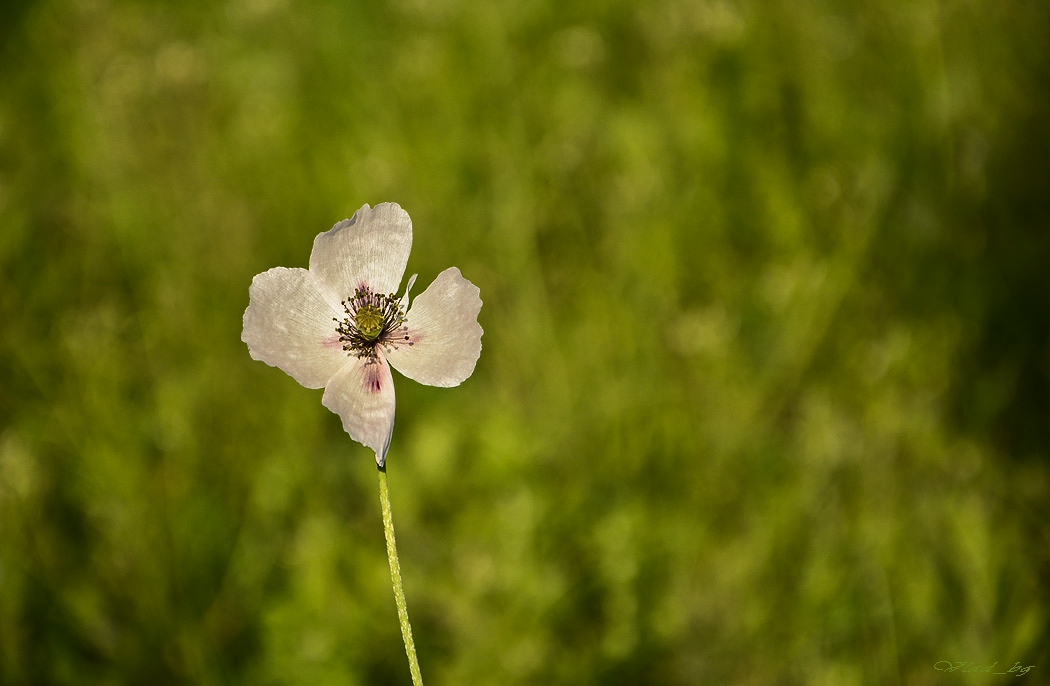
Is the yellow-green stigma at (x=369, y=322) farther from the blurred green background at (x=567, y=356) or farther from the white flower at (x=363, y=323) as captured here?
the blurred green background at (x=567, y=356)

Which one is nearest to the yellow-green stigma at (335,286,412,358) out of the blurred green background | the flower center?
the flower center

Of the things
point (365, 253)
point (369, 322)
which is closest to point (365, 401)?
point (369, 322)

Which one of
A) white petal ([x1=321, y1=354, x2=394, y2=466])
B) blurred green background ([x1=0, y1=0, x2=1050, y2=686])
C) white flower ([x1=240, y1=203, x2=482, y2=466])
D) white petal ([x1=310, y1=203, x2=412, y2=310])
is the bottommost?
white petal ([x1=321, y1=354, x2=394, y2=466])

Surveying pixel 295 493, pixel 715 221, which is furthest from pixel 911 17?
pixel 295 493

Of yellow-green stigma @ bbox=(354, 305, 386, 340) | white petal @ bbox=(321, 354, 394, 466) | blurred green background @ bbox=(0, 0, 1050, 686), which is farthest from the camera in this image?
blurred green background @ bbox=(0, 0, 1050, 686)

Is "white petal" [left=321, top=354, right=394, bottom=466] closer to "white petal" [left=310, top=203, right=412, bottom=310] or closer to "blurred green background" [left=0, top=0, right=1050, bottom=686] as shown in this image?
"white petal" [left=310, top=203, right=412, bottom=310]

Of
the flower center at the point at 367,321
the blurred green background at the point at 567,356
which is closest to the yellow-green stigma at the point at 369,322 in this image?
the flower center at the point at 367,321

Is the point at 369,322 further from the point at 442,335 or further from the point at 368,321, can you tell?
the point at 442,335

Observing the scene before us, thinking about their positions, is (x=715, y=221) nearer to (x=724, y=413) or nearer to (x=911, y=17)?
(x=724, y=413)
